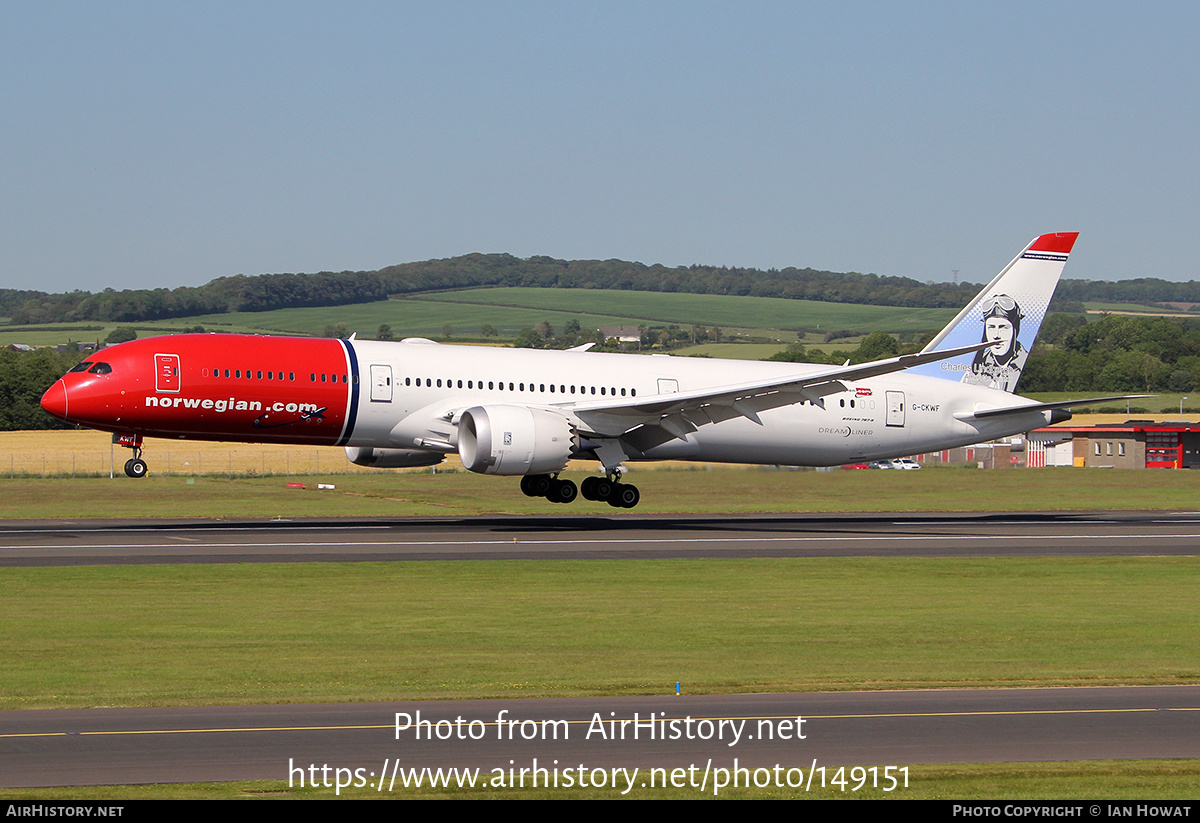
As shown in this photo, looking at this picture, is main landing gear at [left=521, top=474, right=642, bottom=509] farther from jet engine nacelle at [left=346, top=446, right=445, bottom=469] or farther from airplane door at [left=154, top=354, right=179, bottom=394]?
airplane door at [left=154, top=354, right=179, bottom=394]

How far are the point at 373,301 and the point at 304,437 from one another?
15805cm

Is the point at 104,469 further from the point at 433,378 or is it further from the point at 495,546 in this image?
the point at 495,546

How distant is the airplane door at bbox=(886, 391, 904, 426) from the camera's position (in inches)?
1764

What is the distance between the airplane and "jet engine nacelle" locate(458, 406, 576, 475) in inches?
1.6

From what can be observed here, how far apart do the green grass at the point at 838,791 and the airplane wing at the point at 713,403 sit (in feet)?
82.4

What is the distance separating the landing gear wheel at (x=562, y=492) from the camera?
135ft

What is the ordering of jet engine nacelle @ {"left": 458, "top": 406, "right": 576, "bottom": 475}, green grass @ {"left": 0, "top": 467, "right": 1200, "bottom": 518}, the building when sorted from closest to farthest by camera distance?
jet engine nacelle @ {"left": 458, "top": 406, "right": 576, "bottom": 475} → green grass @ {"left": 0, "top": 467, "right": 1200, "bottom": 518} → the building

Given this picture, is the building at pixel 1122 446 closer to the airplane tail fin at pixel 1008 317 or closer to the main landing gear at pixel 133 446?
the airplane tail fin at pixel 1008 317

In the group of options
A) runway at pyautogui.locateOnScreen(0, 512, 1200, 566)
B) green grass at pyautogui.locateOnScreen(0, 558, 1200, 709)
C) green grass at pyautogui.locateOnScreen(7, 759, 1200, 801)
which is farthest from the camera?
runway at pyautogui.locateOnScreen(0, 512, 1200, 566)

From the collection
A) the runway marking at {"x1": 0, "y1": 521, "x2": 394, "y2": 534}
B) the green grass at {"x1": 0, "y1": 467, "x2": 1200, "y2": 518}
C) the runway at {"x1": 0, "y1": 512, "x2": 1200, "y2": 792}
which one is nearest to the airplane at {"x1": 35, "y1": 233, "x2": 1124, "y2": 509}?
the runway marking at {"x1": 0, "y1": 521, "x2": 394, "y2": 534}

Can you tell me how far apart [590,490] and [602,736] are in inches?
1092

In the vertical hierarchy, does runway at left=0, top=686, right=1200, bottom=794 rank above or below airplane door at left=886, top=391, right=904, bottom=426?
below
